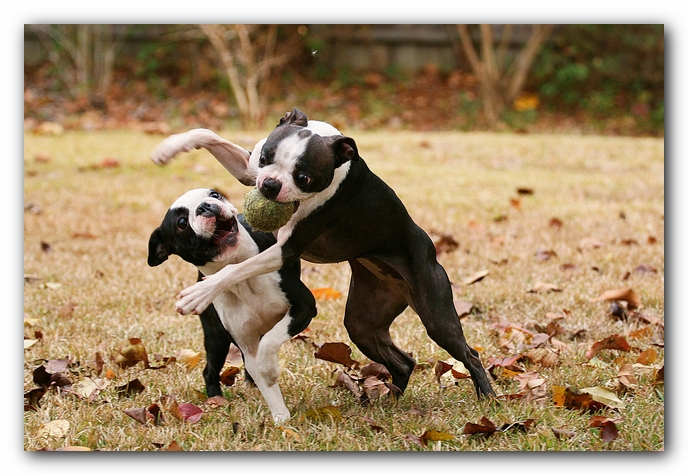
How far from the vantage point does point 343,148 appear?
283 centimetres

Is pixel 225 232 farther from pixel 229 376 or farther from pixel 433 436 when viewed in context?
pixel 433 436

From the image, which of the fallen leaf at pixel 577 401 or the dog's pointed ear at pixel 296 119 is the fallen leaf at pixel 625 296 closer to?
the fallen leaf at pixel 577 401

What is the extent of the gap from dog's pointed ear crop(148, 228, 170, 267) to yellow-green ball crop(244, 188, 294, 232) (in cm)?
53

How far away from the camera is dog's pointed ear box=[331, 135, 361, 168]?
281 centimetres

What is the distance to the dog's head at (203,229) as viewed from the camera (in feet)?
9.86

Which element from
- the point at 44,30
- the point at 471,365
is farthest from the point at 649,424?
the point at 44,30

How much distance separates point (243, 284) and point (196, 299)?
366 mm

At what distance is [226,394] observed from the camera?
11.4ft

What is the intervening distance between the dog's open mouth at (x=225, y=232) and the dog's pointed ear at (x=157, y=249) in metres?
0.26

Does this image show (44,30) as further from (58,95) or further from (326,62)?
(326,62)

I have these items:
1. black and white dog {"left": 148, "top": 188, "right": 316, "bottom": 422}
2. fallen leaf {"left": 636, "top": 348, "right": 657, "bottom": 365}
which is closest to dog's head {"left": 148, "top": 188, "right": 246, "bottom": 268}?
black and white dog {"left": 148, "top": 188, "right": 316, "bottom": 422}

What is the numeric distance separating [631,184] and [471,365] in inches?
219

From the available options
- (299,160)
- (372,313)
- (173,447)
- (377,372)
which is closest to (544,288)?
(377,372)

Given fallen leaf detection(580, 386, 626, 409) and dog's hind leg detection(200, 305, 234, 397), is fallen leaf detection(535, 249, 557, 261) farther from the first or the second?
dog's hind leg detection(200, 305, 234, 397)
